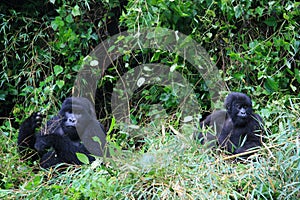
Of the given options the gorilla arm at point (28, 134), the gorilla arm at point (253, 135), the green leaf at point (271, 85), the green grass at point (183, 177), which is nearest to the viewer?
the green grass at point (183, 177)

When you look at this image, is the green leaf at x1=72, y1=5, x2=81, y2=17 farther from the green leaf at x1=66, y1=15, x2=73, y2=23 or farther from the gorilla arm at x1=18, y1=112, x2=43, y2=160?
the gorilla arm at x1=18, y1=112, x2=43, y2=160

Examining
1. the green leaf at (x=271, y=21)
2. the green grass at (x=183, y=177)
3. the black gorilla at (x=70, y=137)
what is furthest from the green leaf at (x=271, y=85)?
the black gorilla at (x=70, y=137)

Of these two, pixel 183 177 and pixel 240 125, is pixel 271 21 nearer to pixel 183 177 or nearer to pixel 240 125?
pixel 240 125

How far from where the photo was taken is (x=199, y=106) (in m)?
5.60

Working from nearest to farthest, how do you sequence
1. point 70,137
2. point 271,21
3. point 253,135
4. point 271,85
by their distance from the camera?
point 253,135, point 70,137, point 271,85, point 271,21

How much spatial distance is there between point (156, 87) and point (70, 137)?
44.6 inches

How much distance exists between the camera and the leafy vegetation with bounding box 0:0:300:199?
150 inches

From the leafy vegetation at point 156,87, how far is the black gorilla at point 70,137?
22 cm

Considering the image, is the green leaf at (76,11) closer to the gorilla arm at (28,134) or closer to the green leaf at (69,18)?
the green leaf at (69,18)

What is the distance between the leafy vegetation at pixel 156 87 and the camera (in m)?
3.82

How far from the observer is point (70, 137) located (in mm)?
5086

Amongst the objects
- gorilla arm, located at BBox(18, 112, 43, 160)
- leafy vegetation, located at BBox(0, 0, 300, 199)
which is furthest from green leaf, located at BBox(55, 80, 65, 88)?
gorilla arm, located at BBox(18, 112, 43, 160)

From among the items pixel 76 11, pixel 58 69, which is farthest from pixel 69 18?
pixel 58 69

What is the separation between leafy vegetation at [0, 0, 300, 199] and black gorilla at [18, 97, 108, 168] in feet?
0.71
